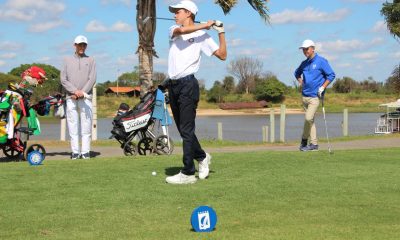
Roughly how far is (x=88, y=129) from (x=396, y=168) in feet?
19.1

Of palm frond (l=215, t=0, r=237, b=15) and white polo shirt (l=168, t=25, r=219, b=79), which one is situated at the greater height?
palm frond (l=215, t=0, r=237, b=15)

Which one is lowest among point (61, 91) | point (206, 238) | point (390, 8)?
point (206, 238)

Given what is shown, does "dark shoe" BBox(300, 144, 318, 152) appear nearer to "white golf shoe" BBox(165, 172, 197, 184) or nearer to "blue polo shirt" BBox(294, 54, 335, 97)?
"blue polo shirt" BBox(294, 54, 335, 97)

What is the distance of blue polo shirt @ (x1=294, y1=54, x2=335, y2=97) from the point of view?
13.1 m

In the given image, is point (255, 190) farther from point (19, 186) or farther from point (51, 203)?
point (19, 186)

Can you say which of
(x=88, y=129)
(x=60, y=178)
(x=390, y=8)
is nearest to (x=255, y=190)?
(x=60, y=178)

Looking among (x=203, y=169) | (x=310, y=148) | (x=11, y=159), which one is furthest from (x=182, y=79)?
(x=11, y=159)

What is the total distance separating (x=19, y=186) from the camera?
25.5ft

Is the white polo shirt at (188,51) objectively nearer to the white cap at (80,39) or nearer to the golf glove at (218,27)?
the golf glove at (218,27)

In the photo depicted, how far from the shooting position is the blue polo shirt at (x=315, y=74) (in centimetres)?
1308

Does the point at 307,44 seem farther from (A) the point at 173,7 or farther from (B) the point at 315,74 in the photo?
(A) the point at 173,7

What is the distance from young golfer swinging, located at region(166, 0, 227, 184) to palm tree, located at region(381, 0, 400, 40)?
75.5 feet

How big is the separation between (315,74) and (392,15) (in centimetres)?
1839

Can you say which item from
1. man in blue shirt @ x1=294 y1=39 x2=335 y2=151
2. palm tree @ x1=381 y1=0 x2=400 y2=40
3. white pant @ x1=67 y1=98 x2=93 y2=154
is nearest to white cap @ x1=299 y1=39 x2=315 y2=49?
man in blue shirt @ x1=294 y1=39 x2=335 y2=151
